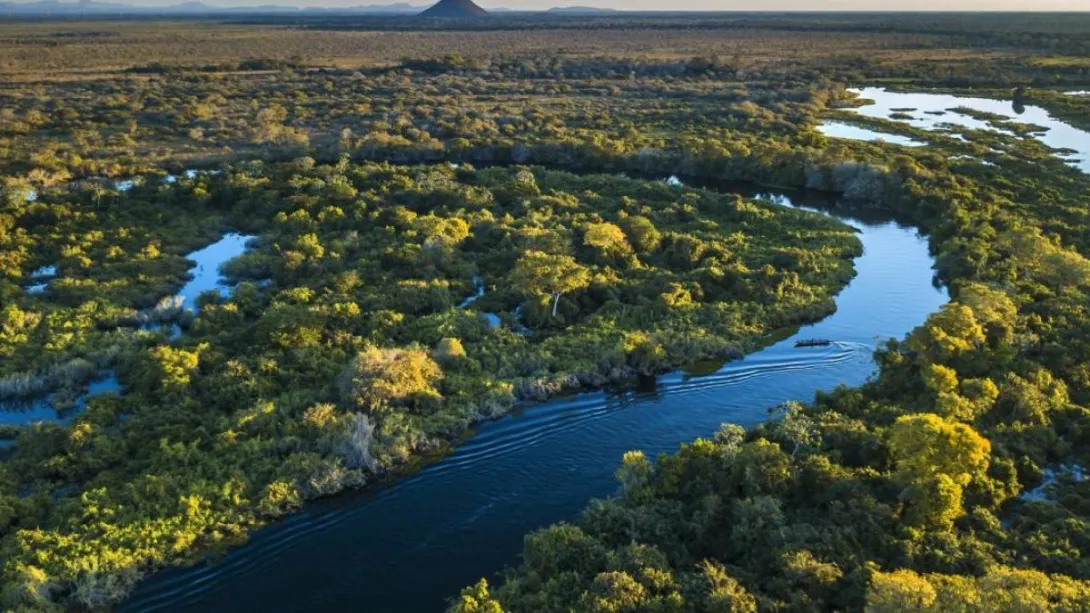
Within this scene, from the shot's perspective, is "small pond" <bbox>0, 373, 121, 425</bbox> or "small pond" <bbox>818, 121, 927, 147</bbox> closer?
"small pond" <bbox>0, 373, 121, 425</bbox>

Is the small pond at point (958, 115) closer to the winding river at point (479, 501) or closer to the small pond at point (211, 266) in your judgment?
the winding river at point (479, 501)

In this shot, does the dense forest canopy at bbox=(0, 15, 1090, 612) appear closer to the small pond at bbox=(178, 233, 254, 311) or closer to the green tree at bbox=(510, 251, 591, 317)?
the green tree at bbox=(510, 251, 591, 317)

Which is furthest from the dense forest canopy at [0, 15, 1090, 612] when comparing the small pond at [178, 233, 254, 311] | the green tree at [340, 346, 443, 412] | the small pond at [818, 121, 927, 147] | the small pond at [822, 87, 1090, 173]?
the small pond at [822, 87, 1090, 173]

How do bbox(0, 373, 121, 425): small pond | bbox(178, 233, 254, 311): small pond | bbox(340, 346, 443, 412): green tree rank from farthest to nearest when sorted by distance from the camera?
bbox(178, 233, 254, 311): small pond → bbox(0, 373, 121, 425): small pond → bbox(340, 346, 443, 412): green tree

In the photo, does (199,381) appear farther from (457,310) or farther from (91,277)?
(91,277)

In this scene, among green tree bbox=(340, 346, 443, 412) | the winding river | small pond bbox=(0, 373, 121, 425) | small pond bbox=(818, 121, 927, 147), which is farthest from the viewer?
small pond bbox=(818, 121, 927, 147)

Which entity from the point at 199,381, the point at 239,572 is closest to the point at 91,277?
the point at 199,381

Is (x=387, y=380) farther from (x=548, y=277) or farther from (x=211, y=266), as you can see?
(x=211, y=266)

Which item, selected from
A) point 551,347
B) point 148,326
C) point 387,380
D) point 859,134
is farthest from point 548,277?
point 859,134
